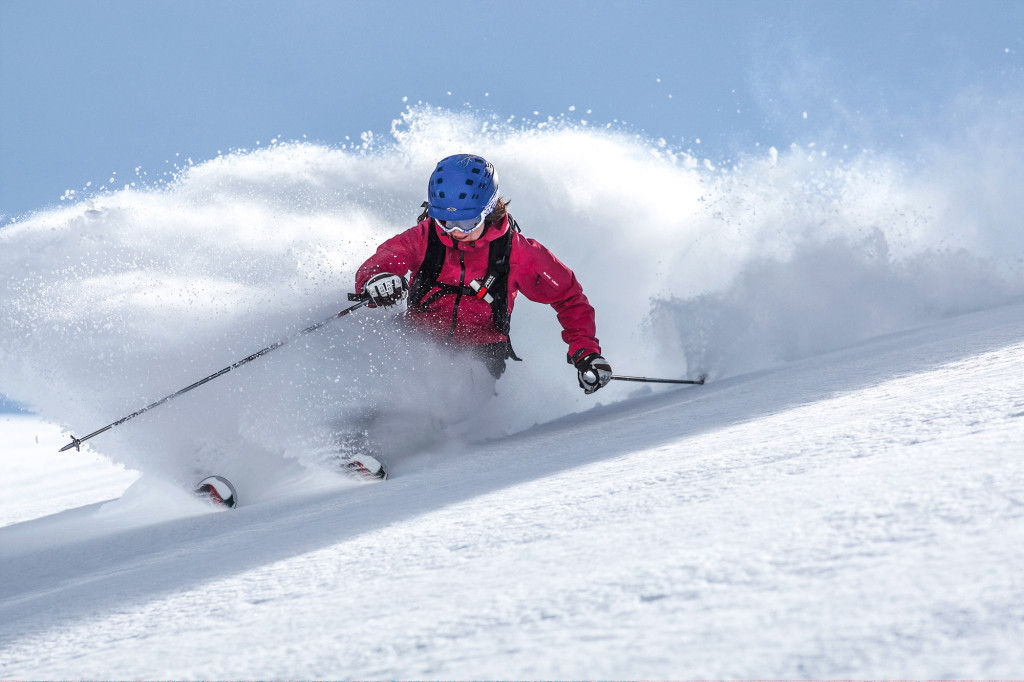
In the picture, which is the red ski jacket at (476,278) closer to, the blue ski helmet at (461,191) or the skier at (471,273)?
the skier at (471,273)

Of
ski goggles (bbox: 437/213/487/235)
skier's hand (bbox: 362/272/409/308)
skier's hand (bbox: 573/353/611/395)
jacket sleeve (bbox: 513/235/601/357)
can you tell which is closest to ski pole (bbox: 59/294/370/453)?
skier's hand (bbox: 362/272/409/308)

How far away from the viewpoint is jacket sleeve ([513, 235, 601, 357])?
4859 millimetres

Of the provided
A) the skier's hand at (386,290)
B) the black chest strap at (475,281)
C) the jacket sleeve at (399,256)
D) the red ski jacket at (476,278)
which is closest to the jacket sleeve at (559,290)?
the red ski jacket at (476,278)

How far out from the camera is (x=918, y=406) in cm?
232

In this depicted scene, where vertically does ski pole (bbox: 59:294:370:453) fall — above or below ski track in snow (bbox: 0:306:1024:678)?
above

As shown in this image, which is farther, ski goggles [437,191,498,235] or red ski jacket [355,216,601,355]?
red ski jacket [355,216,601,355]

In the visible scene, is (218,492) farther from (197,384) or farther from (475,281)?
(475,281)

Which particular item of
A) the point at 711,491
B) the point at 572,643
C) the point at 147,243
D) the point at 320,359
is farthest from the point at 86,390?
the point at 572,643

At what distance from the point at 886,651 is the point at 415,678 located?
601 millimetres

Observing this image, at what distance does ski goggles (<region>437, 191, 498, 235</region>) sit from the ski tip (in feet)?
6.40

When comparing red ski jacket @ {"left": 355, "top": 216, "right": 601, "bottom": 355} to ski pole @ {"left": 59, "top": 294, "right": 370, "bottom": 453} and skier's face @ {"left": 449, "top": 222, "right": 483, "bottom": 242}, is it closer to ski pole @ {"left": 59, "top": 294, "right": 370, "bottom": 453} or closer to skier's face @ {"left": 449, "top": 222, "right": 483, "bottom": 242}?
skier's face @ {"left": 449, "top": 222, "right": 483, "bottom": 242}

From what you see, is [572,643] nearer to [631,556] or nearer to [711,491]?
[631,556]

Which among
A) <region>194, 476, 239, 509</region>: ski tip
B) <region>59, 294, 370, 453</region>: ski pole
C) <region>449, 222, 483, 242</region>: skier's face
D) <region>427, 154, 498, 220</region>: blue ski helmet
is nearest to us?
<region>194, 476, 239, 509</region>: ski tip

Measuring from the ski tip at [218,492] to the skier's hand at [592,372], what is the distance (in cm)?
216
